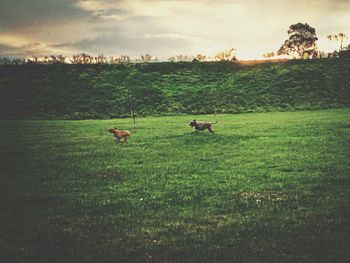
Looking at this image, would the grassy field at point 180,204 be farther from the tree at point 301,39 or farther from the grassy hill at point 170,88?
the tree at point 301,39

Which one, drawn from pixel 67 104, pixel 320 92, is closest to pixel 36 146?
pixel 67 104

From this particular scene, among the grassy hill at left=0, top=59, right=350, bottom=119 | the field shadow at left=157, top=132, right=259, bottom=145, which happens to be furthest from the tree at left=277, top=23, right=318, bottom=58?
the field shadow at left=157, top=132, right=259, bottom=145

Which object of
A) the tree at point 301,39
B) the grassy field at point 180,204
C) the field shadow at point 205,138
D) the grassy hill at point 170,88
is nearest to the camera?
the grassy field at point 180,204

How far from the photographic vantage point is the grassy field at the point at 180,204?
28.4ft

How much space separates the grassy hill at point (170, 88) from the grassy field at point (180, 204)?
36.0 metres

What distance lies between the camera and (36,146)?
85.4 feet

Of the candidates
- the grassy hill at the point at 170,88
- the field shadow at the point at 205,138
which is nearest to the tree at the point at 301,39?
the grassy hill at the point at 170,88

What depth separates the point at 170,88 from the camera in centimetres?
7225

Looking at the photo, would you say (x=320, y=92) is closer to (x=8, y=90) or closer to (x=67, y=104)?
(x=67, y=104)

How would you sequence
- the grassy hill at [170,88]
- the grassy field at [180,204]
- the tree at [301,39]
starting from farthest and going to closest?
the tree at [301,39], the grassy hill at [170,88], the grassy field at [180,204]

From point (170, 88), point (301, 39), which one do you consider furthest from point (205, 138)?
point (301, 39)

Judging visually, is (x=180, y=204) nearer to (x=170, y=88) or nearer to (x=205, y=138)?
(x=205, y=138)

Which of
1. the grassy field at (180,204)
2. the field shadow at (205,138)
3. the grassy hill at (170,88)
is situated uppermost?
the grassy hill at (170,88)

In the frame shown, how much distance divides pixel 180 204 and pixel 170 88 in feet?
201
